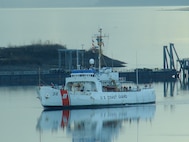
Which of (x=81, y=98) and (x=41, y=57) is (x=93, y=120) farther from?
(x=41, y=57)

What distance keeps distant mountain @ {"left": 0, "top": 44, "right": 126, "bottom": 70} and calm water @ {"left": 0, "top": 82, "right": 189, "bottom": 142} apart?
15312 mm

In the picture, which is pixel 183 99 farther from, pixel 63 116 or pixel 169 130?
pixel 169 130

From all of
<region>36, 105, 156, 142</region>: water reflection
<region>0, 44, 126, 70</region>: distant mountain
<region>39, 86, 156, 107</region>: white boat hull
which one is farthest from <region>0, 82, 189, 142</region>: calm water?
<region>0, 44, 126, 70</region>: distant mountain

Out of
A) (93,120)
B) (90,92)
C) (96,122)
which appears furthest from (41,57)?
(96,122)

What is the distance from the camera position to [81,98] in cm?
5247

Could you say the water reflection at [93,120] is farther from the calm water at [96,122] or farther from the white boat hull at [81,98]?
the white boat hull at [81,98]

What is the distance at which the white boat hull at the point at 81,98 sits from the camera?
52094 millimetres

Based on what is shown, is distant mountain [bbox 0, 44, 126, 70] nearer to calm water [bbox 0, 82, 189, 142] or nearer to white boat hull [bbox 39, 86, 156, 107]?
calm water [bbox 0, 82, 189, 142]

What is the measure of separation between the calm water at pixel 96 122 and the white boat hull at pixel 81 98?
1.76 feet

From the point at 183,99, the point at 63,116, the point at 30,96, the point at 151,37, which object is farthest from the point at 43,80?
the point at 151,37

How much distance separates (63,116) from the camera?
166ft

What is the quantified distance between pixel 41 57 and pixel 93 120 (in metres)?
28.5

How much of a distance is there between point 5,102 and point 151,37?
72.8 metres

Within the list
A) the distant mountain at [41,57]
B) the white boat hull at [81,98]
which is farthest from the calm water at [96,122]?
the distant mountain at [41,57]
